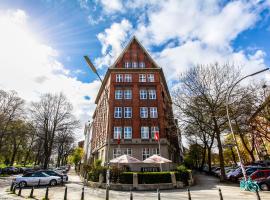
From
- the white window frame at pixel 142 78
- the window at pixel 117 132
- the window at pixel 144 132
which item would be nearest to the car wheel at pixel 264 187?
the window at pixel 144 132

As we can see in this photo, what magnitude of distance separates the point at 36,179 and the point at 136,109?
1877 centimetres

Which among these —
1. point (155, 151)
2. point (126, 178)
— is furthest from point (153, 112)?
point (126, 178)

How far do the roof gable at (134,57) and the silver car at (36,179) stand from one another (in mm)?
22810

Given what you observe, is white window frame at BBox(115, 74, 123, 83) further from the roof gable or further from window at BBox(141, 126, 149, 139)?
window at BBox(141, 126, 149, 139)

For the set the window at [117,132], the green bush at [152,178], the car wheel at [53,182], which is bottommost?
the car wheel at [53,182]

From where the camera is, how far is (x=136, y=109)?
35.1m

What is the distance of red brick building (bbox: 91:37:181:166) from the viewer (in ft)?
107

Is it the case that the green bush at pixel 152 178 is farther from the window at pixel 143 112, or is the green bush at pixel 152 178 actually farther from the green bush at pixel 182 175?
the window at pixel 143 112

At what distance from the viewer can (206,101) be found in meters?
25.5

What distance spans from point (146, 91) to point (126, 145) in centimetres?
1071

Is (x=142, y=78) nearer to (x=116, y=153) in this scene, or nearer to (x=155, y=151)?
(x=155, y=151)

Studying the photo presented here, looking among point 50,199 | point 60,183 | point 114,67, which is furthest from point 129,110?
point 50,199

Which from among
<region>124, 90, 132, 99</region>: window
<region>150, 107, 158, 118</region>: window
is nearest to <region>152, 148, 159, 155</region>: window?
<region>150, 107, 158, 118</region>: window

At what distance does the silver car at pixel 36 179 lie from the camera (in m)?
20.9
